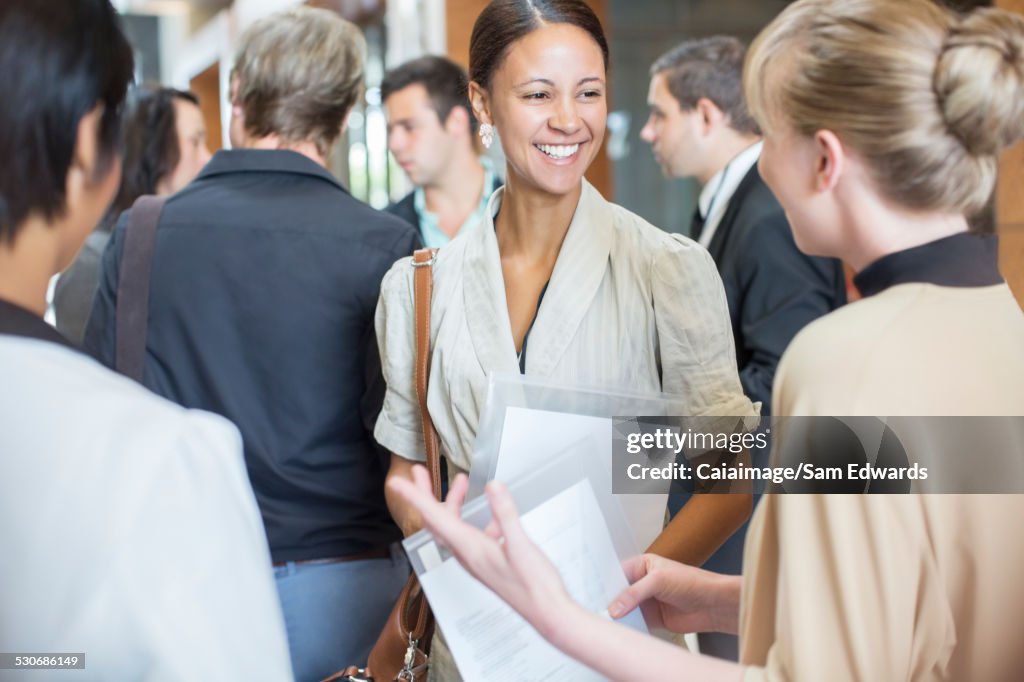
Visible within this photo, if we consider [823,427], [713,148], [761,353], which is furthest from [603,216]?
[713,148]

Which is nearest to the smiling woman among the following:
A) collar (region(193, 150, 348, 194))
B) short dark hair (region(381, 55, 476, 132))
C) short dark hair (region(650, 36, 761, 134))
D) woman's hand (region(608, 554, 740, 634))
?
woman's hand (region(608, 554, 740, 634))

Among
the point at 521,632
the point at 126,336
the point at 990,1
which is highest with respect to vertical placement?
the point at 990,1

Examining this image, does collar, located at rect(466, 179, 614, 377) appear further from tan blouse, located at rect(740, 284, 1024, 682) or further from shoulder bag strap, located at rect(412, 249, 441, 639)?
tan blouse, located at rect(740, 284, 1024, 682)

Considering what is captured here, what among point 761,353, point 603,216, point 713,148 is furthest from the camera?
point 713,148

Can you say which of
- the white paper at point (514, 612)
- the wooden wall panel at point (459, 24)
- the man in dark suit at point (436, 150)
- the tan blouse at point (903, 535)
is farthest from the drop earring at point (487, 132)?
the wooden wall panel at point (459, 24)

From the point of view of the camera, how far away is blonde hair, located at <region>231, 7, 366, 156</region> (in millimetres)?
2266

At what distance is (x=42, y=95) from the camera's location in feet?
3.01

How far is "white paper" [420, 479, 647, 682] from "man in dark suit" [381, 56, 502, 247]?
8.81 feet

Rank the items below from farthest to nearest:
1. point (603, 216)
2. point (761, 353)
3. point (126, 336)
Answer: point (761, 353) < point (126, 336) < point (603, 216)

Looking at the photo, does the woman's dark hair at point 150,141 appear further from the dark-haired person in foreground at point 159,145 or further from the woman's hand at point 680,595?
the woman's hand at point 680,595

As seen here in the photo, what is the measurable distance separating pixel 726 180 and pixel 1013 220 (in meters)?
0.99

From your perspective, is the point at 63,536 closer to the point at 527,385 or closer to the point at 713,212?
→ the point at 527,385

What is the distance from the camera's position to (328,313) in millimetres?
2111

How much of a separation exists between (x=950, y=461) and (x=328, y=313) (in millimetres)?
1362
